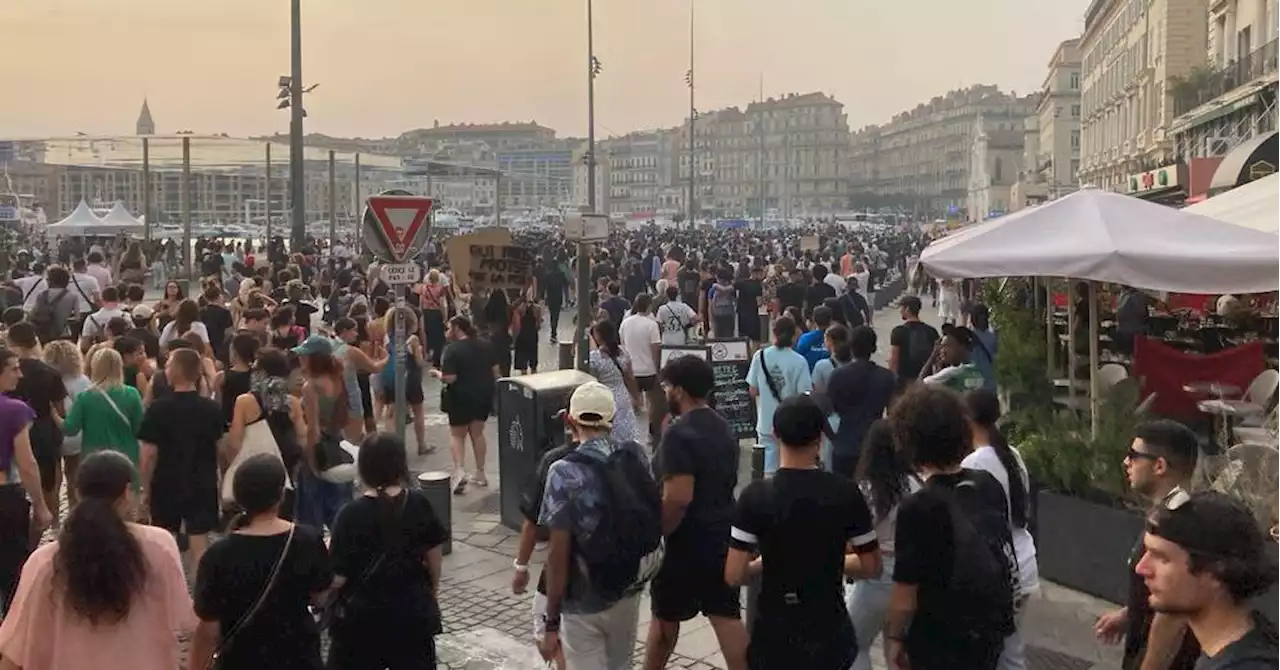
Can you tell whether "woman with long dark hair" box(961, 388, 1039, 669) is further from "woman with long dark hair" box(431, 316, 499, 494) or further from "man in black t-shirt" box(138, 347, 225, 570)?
"woman with long dark hair" box(431, 316, 499, 494)

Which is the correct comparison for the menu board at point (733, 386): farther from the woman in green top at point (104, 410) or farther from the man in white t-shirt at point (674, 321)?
the woman in green top at point (104, 410)

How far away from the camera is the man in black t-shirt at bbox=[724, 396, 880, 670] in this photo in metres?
3.91

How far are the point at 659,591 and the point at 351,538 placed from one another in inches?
51.4

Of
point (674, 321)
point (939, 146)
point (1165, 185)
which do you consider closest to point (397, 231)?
point (674, 321)

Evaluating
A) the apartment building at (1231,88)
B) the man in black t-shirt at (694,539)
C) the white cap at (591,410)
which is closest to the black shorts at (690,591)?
the man in black t-shirt at (694,539)

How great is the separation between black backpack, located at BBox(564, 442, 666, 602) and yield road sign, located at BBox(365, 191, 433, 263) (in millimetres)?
4367

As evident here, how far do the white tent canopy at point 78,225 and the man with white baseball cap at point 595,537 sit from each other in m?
Result: 36.3

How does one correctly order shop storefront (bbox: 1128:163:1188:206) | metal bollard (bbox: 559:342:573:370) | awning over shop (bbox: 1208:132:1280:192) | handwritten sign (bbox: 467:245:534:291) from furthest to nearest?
shop storefront (bbox: 1128:163:1188:206) < awning over shop (bbox: 1208:132:1280:192) < metal bollard (bbox: 559:342:573:370) < handwritten sign (bbox: 467:245:534:291)

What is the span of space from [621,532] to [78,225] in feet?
121

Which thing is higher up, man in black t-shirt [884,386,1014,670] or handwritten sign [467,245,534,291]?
handwritten sign [467,245,534,291]

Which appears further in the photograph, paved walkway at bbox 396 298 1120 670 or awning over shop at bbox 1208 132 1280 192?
awning over shop at bbox 1208 132 1280 192

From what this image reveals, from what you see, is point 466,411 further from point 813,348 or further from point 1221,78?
point 1221,78

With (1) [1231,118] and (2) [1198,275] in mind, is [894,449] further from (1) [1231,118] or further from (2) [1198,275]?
(1) [1231,118]

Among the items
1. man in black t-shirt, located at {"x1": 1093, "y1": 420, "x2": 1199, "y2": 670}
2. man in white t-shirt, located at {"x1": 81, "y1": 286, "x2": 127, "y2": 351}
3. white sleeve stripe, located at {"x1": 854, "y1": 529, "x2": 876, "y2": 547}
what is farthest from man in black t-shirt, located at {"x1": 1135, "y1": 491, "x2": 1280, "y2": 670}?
man in white t-shirt, located at {"x1": 81, "y1": 286, "x2": 127, "y2": 351}
